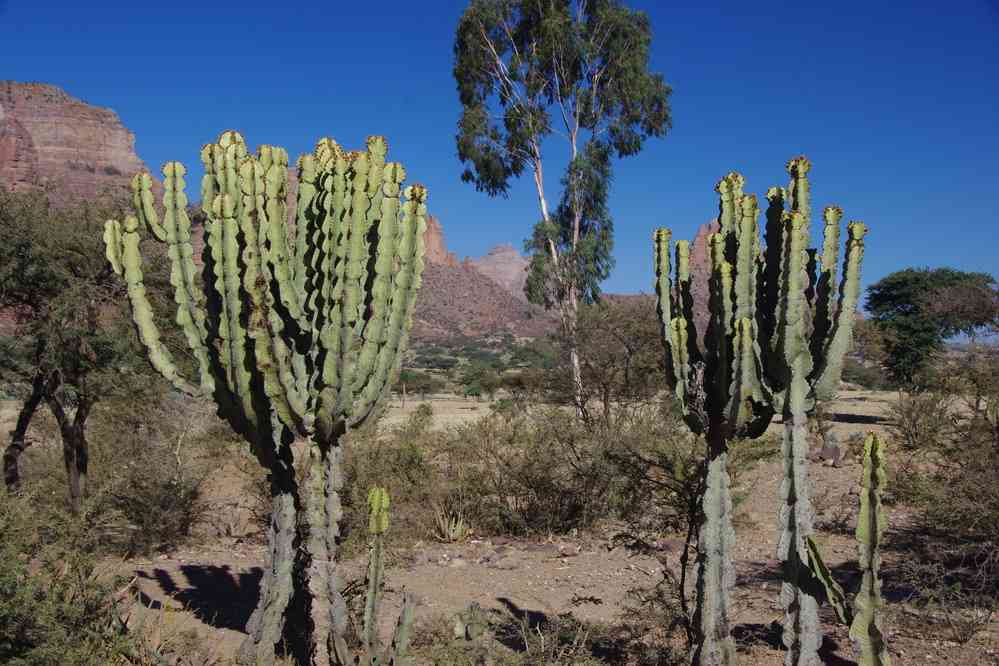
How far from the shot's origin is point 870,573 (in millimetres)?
3672

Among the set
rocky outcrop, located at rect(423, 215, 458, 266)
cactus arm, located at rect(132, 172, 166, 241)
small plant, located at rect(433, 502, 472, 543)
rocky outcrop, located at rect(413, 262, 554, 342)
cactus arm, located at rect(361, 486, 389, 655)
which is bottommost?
small plant, located at rect(433, 502, 472, 543)

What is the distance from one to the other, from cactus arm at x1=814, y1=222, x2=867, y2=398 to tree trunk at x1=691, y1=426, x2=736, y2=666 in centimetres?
86

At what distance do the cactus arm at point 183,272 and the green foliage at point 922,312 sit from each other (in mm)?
15845

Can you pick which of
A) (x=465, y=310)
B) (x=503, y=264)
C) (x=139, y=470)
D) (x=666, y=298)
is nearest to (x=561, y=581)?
(x=666, y=298)

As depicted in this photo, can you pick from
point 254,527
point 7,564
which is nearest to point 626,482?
point 254,527

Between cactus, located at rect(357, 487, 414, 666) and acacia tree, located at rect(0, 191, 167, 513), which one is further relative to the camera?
acacia tree, located at rect(0, 191, 167, 513)

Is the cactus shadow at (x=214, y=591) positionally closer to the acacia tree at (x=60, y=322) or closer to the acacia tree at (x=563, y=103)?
the acacia tree at (x=60, y=322)

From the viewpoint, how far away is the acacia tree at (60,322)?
8.79m

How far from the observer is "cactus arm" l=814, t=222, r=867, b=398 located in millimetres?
4773

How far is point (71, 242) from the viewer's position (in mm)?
9148

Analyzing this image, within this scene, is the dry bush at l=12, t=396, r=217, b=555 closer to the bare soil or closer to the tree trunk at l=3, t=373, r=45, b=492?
the tree trunk at l=3, t=373, r=45, b=492

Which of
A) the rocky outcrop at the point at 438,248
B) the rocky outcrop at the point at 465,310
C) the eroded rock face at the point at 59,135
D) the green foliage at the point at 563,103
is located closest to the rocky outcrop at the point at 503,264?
the rocky outcrop at the point at 438,248

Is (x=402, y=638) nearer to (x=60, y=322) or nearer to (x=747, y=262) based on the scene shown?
(x=747, y=262)

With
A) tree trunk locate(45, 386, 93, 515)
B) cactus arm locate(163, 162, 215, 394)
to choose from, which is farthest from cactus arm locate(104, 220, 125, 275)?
tree trunk locate(45, 386, 93, 515)
